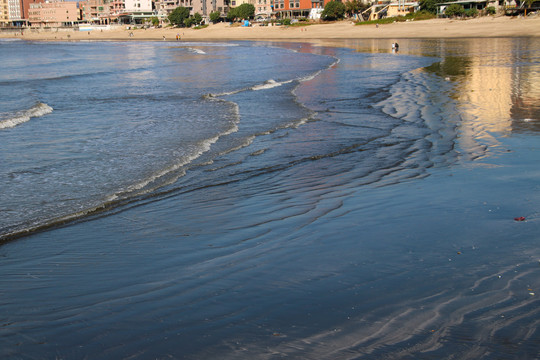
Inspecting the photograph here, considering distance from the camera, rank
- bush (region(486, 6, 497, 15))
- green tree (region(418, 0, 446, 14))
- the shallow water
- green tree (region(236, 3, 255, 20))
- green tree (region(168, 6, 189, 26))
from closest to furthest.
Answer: the shallow water < bush (region(486, 6, 497, 15)) < green tree (region(418, 0, 446, 14)) < green tree (region(236, 3, 255, 20)) < green tree (region(168, 6, 189, 26))

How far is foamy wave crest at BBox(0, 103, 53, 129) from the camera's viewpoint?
543 inches

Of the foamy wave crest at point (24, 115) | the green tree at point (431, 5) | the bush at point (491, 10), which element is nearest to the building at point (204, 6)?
the green tree at point (431, 5)

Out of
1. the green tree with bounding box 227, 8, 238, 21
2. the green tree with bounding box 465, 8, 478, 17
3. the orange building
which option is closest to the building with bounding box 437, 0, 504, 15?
the green tree with bounding box 465, 8, 478, 17

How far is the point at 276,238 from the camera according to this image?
17.9 ft

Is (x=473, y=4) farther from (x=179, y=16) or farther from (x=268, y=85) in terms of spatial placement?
(x=179, y=16)

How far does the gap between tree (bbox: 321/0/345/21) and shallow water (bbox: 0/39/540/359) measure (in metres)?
101

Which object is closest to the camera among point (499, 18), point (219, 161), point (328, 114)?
point (219, 161)

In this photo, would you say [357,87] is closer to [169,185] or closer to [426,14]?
[169,185]

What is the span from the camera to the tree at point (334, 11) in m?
108

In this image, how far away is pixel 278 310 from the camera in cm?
390

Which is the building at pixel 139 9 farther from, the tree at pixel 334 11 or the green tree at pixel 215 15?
the tree at pixel 334 11

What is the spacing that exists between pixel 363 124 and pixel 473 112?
3.02 m

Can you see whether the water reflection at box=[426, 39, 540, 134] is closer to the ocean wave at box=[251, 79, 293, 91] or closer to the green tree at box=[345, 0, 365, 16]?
the ocean wave at box=[251, 79, 293, 91]

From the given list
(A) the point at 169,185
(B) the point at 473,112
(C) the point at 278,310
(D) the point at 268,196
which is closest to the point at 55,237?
(A) the point at 169,185
